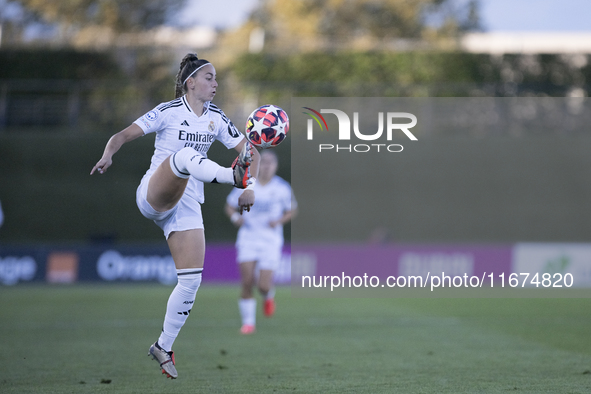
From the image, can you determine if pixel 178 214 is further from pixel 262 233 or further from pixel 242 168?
pixel 262 233

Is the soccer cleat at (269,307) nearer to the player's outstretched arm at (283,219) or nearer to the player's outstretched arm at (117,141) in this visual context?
the player's outstretched arm at (283,219)

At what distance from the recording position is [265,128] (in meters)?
5.43

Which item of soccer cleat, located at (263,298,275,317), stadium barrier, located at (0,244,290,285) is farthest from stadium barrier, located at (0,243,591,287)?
soccer cleat, located at (263,298,275,317)

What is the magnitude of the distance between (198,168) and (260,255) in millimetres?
5077

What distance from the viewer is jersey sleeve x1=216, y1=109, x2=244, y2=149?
588cm

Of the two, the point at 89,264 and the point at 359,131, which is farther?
the point at 359,131

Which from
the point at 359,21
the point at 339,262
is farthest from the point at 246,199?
the point at 359,21

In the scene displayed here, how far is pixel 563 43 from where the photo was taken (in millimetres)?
30188

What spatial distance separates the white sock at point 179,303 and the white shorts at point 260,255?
4195 millimetres

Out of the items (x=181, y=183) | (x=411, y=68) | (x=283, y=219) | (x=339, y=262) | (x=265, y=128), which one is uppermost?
(x=411, y=68)

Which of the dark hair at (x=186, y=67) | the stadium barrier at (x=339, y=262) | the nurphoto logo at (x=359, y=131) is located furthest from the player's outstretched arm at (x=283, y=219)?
the nurphoto logo at (x=359, y=131)

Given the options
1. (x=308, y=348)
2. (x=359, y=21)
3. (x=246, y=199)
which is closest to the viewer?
(x=246, y=199)

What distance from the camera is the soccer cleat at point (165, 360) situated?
18.0 feet

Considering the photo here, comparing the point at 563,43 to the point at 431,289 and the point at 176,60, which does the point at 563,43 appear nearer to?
the point at 176,60
